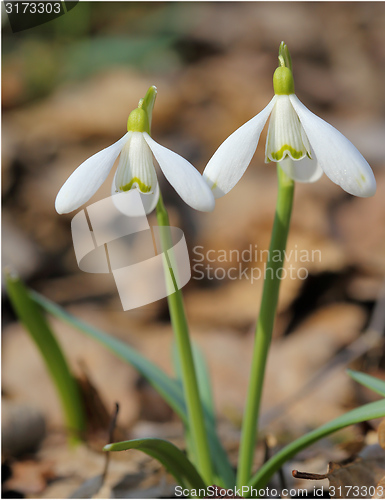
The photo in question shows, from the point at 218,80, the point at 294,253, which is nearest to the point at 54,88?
the point at 218,80

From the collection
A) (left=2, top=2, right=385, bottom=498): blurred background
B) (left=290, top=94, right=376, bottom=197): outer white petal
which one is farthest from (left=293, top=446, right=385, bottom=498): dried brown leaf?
(left=290, top=94, right=376, bottom=197): outer white petal

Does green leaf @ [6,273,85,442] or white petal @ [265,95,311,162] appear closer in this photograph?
white petal @ [265,95,311,162]

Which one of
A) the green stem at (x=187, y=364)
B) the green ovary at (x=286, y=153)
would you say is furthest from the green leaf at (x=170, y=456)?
the green ovary at (x=286, y=153)

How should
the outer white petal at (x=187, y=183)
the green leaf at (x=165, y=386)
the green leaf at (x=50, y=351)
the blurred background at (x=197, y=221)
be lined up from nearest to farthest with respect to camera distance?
the outer white petal at (x=187, y=183)
the green leaf at (x=165, y=386)
the green leaf at (x=50, y=351)
the blurred background at (x=197, y=221)

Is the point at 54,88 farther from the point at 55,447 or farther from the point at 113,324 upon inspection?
the point at 55,447

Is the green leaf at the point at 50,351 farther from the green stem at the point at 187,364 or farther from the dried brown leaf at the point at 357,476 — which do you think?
the dried brown leaf at the point at 357,476

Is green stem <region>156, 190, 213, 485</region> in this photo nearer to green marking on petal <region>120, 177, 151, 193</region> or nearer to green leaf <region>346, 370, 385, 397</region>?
green marking on petal <region>120, 177, 151, 193</region>

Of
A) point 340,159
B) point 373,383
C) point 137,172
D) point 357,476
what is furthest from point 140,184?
point 357,476
